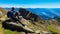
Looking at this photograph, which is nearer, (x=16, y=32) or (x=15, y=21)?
(x=16, y=32)

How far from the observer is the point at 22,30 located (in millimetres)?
42344

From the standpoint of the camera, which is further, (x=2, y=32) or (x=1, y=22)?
(x=1, y=22)

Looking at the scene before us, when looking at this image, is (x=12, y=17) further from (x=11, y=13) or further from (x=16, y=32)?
(x=16, y=32)

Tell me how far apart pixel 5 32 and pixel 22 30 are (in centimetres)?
508

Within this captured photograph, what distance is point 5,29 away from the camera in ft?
135

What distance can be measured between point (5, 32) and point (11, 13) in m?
5.11

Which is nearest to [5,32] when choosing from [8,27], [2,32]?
[2,32]

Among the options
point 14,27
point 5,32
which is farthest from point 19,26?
point 5,32

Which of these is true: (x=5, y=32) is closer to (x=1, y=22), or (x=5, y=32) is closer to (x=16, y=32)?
(x=16, y=32)

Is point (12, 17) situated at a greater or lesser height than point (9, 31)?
greater

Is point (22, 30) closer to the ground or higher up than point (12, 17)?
closer to the ground

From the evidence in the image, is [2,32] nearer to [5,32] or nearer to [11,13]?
[5,32]

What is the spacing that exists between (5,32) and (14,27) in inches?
143

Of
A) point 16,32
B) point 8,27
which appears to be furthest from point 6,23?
point 16,32
